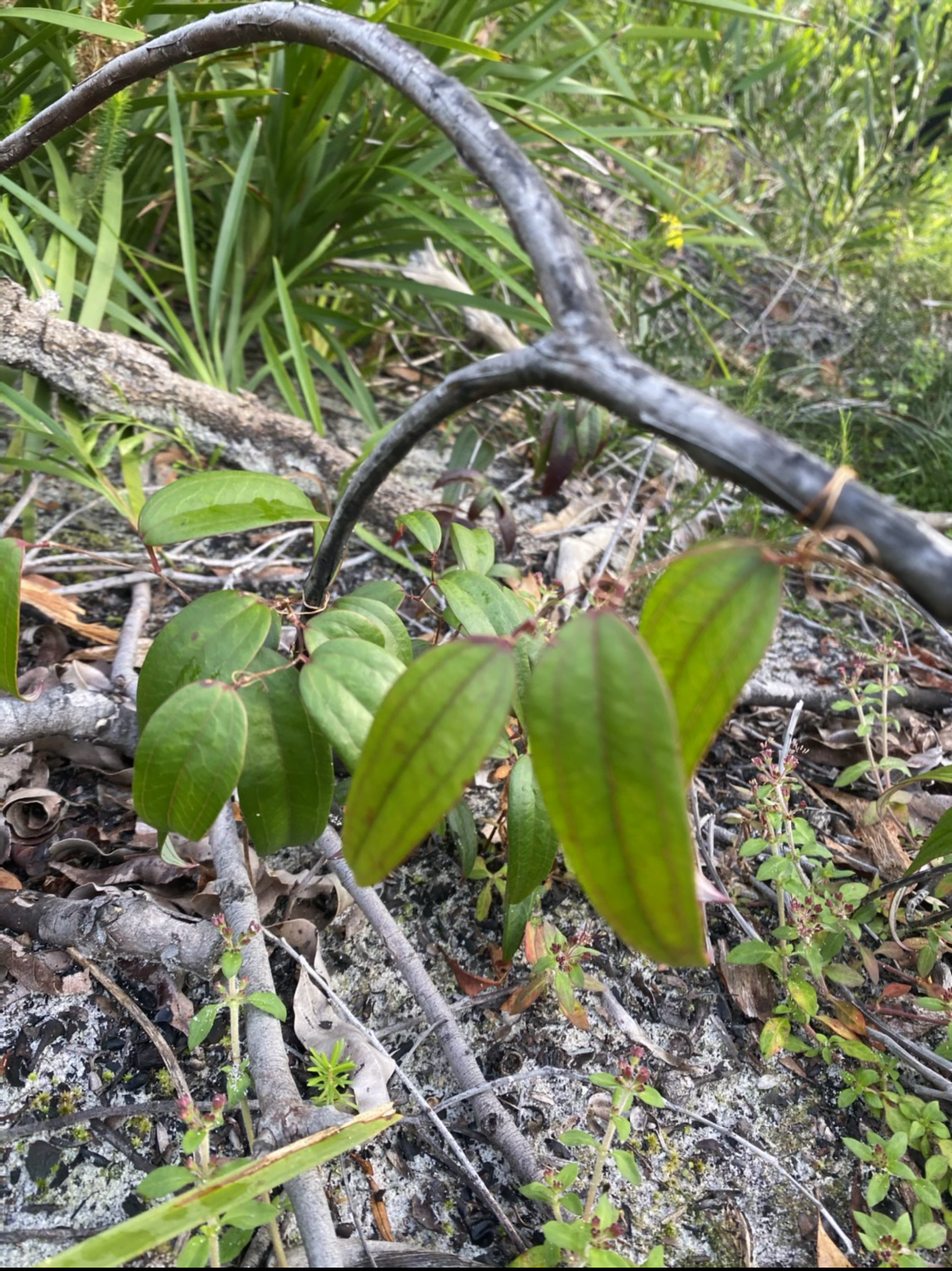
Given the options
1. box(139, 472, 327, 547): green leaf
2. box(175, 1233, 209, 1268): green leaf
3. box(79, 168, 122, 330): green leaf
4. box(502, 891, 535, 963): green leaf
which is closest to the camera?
box(175, 1233, 209, 1268): green leaf

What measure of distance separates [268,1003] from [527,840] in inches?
11.0

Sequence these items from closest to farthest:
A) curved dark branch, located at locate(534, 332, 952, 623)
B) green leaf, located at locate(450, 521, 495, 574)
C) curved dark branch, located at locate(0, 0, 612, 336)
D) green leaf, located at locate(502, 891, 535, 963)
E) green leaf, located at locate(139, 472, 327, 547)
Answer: curved dark branch, located at locate(534, 332, 952, 623)
curved dark branch, located at locate(0, 0, 612, 336)
green leaf, located at locate(139, 472, 327, 547)
green leaf, located at locate(502, 891, 535, 963)
green leaf, located at locate(450, 521, 495, 574)

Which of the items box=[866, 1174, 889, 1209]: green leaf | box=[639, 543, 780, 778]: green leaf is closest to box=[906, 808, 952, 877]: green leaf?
box=[866, 1174, 889, 1209]: green leaf

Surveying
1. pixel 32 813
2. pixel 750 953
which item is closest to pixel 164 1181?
pixel 32 813

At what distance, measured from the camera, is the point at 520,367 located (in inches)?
19.6

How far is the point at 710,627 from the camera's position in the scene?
456 mm

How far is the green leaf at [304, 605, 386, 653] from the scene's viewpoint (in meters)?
0.67

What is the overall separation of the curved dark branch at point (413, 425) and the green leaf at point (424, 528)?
5.6 inches

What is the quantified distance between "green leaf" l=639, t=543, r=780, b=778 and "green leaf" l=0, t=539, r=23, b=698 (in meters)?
0.53

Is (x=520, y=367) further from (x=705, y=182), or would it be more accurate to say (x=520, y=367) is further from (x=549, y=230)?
(x=705, y=182)

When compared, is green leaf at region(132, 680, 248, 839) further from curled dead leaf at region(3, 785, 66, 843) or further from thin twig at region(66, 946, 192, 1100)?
curled dead leaf at region(3, 785, 66, 843)

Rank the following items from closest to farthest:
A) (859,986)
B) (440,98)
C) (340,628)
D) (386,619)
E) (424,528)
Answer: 1. (440,98)
2. (340,628)
3. (386,619)
4. (424,528)
5. (859,986)

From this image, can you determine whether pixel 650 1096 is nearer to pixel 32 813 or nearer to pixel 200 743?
pixel 200 743

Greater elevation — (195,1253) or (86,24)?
(86,24)
